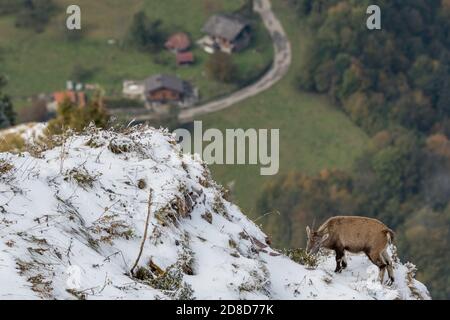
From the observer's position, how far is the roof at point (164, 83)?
292 ft

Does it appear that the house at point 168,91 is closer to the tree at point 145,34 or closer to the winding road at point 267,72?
the winding road at point 267,72

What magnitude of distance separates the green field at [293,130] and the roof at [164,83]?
17.9ft

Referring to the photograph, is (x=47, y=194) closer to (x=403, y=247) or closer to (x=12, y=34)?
(x=403, y=247)

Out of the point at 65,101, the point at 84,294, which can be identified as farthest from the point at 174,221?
the point at 65,101

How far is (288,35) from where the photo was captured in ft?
336

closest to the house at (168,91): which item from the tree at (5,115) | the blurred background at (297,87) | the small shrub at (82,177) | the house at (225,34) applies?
the blurred background at (297,87)

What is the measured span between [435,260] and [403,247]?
9.47 feet

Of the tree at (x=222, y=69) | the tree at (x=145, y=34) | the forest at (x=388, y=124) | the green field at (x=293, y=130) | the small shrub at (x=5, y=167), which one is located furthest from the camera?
the tree at (x=145, y=34)

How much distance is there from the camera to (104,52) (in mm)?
93562

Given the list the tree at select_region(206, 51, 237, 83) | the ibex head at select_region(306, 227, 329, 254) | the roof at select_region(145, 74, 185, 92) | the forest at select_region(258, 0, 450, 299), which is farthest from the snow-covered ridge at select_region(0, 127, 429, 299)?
the tree at select_region(206, 51, 237, 83)

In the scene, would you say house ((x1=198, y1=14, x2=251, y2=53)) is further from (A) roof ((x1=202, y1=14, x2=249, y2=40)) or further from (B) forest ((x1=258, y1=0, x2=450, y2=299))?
(B) forest ((x1=258, y1=0, x2=450, y2=299))

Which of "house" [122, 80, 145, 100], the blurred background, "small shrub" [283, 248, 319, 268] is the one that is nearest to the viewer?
"small shrub" [283, 248, 319, 268]

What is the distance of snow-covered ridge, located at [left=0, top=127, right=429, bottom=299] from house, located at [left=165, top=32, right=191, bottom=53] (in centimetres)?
8124

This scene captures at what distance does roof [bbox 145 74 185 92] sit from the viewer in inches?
3501
